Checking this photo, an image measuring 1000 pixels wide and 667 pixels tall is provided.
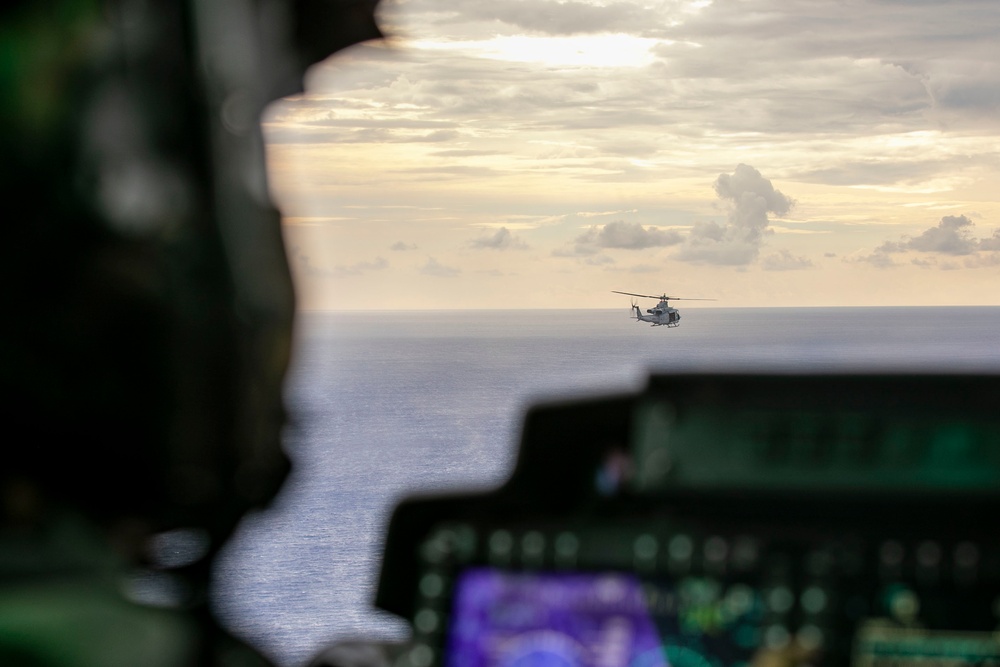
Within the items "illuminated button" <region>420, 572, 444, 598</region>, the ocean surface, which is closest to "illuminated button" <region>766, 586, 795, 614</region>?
"illuminated button" <region>420, 572, 444, 598</region>

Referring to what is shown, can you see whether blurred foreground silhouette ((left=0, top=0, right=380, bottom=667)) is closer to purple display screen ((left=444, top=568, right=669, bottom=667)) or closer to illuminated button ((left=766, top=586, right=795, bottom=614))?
purple display screen ((left=444, top=568, right=669, bottom=667))

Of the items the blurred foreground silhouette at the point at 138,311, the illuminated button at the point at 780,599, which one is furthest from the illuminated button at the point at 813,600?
the blurred foreground silhouette at the point at 138,311

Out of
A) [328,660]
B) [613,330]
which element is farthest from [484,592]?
[613,330]

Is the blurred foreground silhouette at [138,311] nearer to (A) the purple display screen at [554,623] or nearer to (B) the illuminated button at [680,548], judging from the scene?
(A) the purple display screen at [554,623]

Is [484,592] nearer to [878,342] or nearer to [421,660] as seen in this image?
[421,660]

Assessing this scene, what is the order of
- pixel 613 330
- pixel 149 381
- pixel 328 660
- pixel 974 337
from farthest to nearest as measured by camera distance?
pixel 613 330, pixel 974 337, pixel 149 381, pixel 328 660
